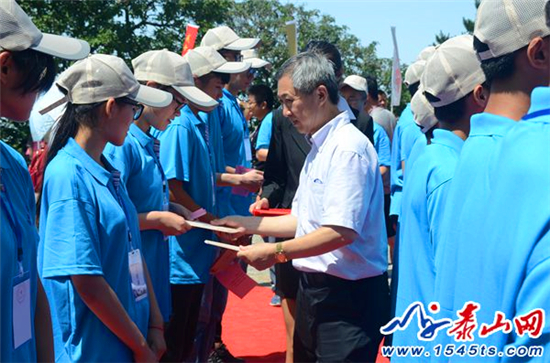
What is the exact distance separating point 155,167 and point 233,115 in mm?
2111

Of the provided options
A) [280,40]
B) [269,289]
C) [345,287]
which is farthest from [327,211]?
[280,40]

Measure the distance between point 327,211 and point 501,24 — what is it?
1.52m

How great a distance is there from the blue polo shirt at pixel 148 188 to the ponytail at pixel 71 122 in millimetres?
496

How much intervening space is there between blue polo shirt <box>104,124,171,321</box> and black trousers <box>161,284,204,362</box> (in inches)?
22.7

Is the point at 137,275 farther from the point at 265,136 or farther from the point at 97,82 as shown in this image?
the point at 265,136

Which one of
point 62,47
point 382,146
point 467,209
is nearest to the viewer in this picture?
point 467,209

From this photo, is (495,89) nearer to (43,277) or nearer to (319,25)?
(43,277)

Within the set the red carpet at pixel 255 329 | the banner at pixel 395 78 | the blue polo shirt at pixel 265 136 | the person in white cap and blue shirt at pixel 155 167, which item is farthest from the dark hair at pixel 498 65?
the banner at pixel 395 78

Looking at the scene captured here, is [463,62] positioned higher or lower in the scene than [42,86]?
higher

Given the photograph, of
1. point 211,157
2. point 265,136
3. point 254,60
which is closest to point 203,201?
point 211,157

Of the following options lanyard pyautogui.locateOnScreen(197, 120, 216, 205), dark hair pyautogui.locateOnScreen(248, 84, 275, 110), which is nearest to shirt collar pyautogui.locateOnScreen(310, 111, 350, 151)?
lanyard pyautogui.locateOnScreen(197, 120, 216, 205)

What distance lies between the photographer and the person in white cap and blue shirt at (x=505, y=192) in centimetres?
137

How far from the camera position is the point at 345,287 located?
3.12 meters

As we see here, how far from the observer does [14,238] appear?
6.55ft
